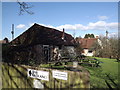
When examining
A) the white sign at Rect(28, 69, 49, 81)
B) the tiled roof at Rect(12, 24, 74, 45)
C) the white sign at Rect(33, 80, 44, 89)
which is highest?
the tiled roof at Rect(12, 24, 74, 45)

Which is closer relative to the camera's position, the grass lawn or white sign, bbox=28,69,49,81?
white sign, bbox=28,69,49,81

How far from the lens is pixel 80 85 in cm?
321

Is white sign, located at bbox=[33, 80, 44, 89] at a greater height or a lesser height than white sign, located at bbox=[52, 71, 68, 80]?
lesser

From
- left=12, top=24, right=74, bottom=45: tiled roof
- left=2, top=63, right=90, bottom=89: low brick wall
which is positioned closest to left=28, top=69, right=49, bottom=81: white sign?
left=2, top=63, right=90, bottom=89: low brick wall

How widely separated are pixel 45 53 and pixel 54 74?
14026mm

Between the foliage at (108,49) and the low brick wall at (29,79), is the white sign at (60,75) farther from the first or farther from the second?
the foliage at (108,49)

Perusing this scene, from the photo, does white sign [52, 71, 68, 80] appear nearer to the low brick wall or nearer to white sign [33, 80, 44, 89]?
the low brick wall

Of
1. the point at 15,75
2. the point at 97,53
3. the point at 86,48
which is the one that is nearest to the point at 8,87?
the point at 15,75

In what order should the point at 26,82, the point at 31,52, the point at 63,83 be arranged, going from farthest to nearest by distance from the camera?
1. the point at 31,52
2. the point at 26,82
3. the point at 63,83

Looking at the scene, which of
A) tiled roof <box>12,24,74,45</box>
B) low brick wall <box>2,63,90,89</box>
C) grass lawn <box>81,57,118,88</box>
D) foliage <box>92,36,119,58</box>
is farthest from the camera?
foliage <box>92,36,119,58</box>

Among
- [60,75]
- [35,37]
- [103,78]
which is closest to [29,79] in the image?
[60,75]

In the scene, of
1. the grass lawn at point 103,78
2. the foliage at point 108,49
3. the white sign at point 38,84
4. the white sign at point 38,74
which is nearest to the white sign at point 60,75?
the white sign at point 38,74

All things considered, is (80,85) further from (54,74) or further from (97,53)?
(97,53)

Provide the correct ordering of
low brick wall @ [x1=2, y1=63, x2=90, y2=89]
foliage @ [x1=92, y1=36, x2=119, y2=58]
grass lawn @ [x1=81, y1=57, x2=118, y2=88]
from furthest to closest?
foliage @ [x1=92, y1=36, x2=119, y2=58], grass lawn @ [x1=81, y1=57, x2=118, y2=88], low brick wall @ [x1=2, y1=63, x2=90, y2=89]
